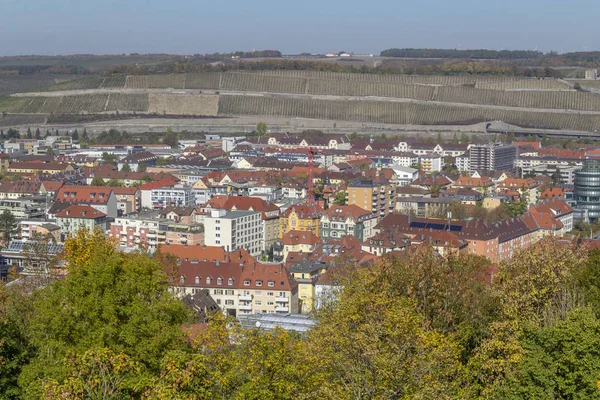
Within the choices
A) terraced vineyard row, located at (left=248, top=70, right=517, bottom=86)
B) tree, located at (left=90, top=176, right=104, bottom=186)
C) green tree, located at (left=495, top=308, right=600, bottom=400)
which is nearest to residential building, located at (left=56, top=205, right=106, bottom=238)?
tree, located at (left=90, top=176, right=104, bottom=186)

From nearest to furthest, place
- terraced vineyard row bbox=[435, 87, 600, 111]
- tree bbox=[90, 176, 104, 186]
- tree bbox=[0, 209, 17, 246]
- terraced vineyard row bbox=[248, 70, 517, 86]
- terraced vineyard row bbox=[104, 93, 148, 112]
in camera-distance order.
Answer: tree bbox=[0, 209, 17, 246], tree bbox=[90, 176, 104, 186], terraced vineyard row bbox=[435, 87, 600, 111], terraced vineyard row bbox=[104, 93, 148, 112], terraced vineyard row bbox=[248, 70, 517, 86]

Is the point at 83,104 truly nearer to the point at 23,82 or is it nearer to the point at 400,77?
the point at 23,82

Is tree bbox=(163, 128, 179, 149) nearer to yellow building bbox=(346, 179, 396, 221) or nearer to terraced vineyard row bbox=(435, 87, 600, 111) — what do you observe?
terraced vineyard row bbox=(435, 87, 600, 111)

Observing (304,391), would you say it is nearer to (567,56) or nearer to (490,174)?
(490,174)

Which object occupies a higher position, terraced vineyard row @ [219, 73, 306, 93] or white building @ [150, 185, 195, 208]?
terraced vineyard row @ [219, 73, 306, 93]

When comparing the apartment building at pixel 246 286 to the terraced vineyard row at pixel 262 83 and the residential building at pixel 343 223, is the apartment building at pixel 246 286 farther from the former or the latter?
the terraced vineyard row at pixel 262 83

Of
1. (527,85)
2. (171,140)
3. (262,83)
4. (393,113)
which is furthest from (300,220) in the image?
(262,83)
